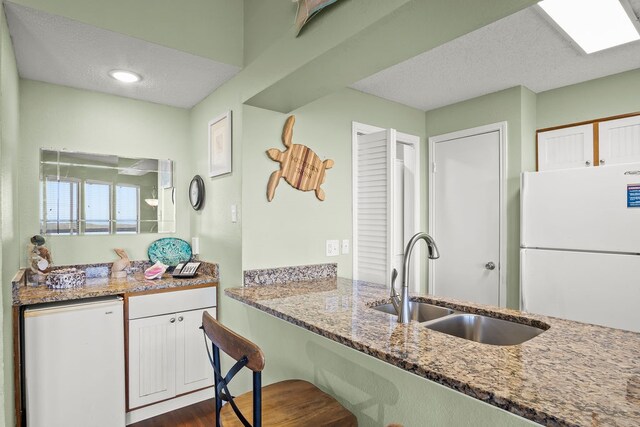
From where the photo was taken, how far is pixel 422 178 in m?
3.43

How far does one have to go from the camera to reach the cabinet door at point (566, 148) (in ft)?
8.89

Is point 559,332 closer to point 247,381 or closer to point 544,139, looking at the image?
point 247,381

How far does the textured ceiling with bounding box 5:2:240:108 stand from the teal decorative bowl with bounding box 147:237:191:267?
115 centimetres

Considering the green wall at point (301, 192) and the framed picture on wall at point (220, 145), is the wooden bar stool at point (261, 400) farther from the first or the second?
the framed picture on wall at point (220, 145)

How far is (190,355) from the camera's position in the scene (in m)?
2.53

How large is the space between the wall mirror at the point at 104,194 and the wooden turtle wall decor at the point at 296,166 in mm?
1152

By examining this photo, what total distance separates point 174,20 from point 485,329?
2277 mm

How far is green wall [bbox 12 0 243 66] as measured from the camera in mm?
1746

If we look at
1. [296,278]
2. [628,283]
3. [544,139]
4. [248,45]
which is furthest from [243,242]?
[544,139]

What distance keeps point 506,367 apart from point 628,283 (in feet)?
5.66

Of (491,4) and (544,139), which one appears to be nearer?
(491,4)

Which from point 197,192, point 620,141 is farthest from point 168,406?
point 620,141

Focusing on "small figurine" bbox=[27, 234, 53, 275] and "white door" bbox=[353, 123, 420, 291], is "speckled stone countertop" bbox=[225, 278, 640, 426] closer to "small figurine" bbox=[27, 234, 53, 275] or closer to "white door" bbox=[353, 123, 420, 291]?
"white door" bbox=[353, 123, 420, 291]

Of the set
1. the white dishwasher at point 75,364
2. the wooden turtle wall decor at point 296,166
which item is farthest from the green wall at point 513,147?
the white dishwasher at point 75,364
